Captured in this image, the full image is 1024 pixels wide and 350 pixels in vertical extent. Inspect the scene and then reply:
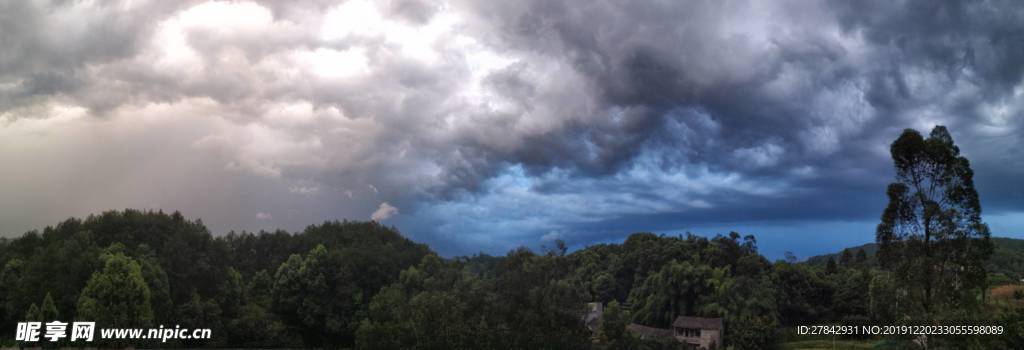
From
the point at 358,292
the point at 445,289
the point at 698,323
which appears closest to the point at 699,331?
the point at 698,323

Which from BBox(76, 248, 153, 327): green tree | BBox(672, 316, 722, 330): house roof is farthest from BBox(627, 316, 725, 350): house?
BBox(76, 248, 153, 327): green tree

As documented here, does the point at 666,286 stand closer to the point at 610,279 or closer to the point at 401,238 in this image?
the point at 610,279

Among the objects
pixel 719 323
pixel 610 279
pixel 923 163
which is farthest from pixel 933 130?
pixel 610 279

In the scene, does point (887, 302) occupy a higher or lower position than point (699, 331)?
higher

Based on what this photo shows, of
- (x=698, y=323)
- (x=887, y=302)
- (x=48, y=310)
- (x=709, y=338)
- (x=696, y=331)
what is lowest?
(x=709, y=338)

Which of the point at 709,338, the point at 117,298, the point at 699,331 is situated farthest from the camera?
the point at 699,331

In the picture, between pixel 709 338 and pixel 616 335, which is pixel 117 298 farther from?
pixel 709 338

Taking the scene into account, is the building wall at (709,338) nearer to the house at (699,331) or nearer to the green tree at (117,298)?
the house at (699,331)
